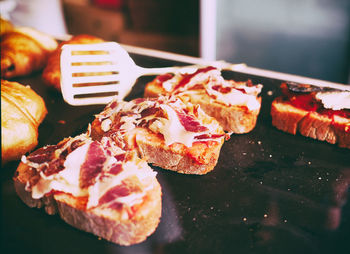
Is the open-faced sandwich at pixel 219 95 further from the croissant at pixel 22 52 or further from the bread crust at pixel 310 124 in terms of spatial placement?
the croissant at pixel 22 52

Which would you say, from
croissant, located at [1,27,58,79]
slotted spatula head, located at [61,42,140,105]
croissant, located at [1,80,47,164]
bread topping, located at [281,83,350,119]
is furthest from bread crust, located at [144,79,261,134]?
croissant, located at [1,27,58,79]

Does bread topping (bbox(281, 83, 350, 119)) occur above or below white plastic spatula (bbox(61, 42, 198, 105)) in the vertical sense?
below

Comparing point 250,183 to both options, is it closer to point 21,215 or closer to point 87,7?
point 21,215

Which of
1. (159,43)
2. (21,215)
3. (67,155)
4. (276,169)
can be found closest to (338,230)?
(276,169)

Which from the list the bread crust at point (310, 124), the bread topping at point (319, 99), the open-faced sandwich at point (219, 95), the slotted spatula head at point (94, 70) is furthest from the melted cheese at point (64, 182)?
the bread topping at point (319, 99)

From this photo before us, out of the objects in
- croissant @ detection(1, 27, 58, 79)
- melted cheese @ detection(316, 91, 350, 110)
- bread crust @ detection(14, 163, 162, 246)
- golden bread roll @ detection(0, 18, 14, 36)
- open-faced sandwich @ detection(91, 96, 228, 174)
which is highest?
golden bread roll @ detection(0, 18, 14, 36)

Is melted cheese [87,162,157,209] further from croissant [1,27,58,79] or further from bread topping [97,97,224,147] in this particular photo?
croissant [1,27,58,79]

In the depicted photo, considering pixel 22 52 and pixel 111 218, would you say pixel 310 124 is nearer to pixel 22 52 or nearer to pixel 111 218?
pixel 111 218
